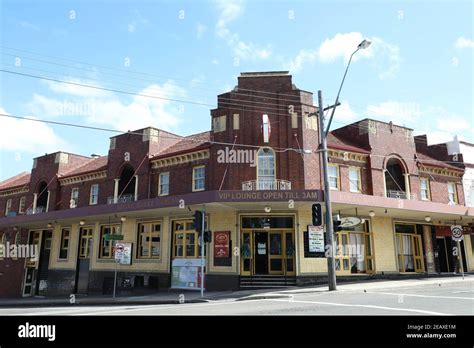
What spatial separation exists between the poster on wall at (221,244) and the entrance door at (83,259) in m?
10.9

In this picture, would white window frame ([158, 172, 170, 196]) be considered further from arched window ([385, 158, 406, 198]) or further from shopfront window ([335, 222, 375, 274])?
arched window ([385, 158, 406, 198])

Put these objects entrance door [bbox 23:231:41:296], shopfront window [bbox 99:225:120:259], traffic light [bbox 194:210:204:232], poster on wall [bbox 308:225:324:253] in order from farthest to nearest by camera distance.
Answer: entrance door [bbox 23:231:41:296]
shopfront window [bbox 99:225:120:259]
poster on wall [bbox 308:225:324:253]
traffic light [bbox 194:210:204:232]

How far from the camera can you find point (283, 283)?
62.4 feet

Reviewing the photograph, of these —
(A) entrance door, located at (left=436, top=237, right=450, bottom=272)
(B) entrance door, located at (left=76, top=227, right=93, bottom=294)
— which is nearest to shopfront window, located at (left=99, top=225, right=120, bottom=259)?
(B) entrance door, located at (left=76, top=227, right=93, bottom=294)

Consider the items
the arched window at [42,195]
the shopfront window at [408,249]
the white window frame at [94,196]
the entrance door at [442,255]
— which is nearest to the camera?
the shopfront window at [408,249]

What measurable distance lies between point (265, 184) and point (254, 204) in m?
1.99

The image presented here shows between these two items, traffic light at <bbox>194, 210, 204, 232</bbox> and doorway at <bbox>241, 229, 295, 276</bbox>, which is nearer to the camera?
traffic light at <bbox>194, 210, 204, 232</bbox>

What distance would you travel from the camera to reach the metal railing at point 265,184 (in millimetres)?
20219

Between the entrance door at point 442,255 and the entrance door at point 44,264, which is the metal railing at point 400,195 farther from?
the entrance door at point 44,264

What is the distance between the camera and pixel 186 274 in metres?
21.0

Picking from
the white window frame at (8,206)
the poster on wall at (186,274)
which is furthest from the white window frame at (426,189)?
the white window frame at (8,206)

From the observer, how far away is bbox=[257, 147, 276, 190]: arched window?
67.0ft

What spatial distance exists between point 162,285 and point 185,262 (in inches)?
80.6
